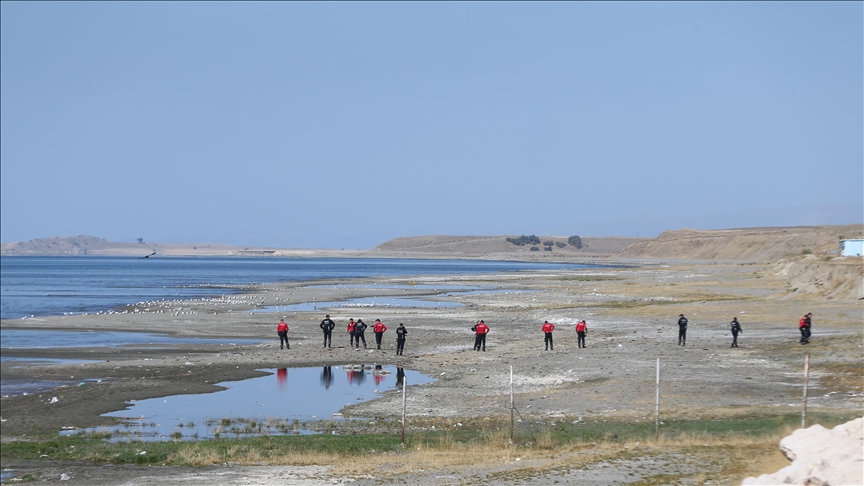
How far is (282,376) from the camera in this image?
1238 inches

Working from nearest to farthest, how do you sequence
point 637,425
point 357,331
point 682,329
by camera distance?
point 637,425
point 682,329
point 357,331

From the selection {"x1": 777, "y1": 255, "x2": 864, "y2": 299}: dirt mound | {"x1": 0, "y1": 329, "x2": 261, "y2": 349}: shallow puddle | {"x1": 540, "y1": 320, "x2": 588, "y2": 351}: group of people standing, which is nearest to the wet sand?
{"x1": 540, "y1": 320, "x2": 588, "y2": 351}: group of people standing

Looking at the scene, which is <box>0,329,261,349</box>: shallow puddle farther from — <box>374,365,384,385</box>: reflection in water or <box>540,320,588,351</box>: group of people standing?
<box>540,320,588,351</box>: group of people standing

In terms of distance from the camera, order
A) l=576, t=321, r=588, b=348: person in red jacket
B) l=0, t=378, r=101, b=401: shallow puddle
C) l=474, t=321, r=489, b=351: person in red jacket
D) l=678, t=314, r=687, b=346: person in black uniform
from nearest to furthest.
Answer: l=0, t=378, r=101, b=401: shallow puddle < l=678, t=314, r=687, b=346: person in black uniform < l=576, t=321, r=588, b=348: person in red jacket < l=474, t=321, r=489, b=351: person in red jacket

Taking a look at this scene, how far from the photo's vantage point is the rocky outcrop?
10.5 m

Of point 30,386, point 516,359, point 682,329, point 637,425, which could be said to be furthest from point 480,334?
point 30,386

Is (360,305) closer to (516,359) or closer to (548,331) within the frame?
(548,331)

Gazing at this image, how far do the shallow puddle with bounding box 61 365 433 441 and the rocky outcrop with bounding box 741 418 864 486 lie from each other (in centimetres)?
1231

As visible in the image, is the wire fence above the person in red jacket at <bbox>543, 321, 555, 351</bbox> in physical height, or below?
below

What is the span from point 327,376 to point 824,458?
22183 mm

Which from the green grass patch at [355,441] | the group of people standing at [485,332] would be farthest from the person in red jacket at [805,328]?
the green grass patch at [355,441]

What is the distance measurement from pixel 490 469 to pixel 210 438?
8.13 m

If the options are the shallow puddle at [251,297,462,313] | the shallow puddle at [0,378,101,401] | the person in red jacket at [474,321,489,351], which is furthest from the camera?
the shallow puddle at [251,297,462,313]

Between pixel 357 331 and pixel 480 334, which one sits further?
pixel 357 331
